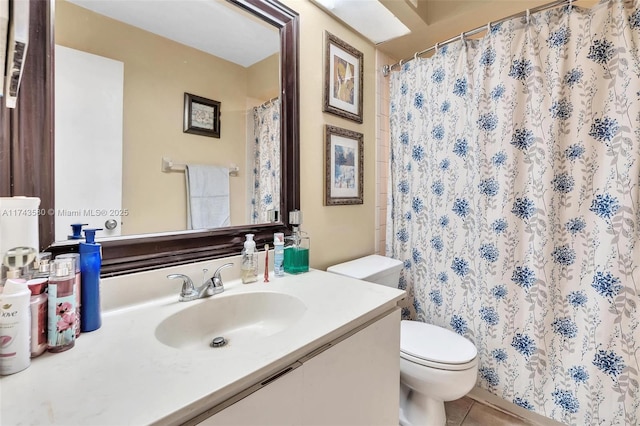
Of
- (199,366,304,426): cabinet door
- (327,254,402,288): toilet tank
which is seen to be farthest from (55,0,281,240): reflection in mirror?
(199,366,304,426): cabinet door

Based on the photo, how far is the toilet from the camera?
124 centimetres

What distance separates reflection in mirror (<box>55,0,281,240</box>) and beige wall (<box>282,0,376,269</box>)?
185 mm

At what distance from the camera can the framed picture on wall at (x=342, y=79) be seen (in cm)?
156

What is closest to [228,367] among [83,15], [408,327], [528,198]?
[83,15]

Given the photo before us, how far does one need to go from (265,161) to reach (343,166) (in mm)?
558

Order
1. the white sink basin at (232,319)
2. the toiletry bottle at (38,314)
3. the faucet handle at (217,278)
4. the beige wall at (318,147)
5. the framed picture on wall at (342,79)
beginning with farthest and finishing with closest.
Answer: the framed picture on wall at (342,79)
the beige wall at (318,147)
the faucet handle at (217,278)
the white sink basin at (232,319)
the toiletry bottle at (38,314)

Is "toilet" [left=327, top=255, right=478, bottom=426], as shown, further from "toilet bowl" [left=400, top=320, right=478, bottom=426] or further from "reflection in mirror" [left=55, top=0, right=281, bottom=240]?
"reflection in mirror" [left=55, top=0, right=281, bottom=240]

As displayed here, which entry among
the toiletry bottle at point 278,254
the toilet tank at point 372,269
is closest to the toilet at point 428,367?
the toilet tank at point 372,269

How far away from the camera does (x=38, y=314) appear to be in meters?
0.61

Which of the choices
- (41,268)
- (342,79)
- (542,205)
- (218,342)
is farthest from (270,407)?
(342,79)

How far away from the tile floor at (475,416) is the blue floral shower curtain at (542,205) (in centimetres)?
11

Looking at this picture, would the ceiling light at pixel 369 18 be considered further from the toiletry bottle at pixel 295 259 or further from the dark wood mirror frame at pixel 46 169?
the toiletry bottle at pixel 295 259

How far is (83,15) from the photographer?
838 millimetres

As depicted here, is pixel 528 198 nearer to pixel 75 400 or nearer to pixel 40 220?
pixel 75 400
